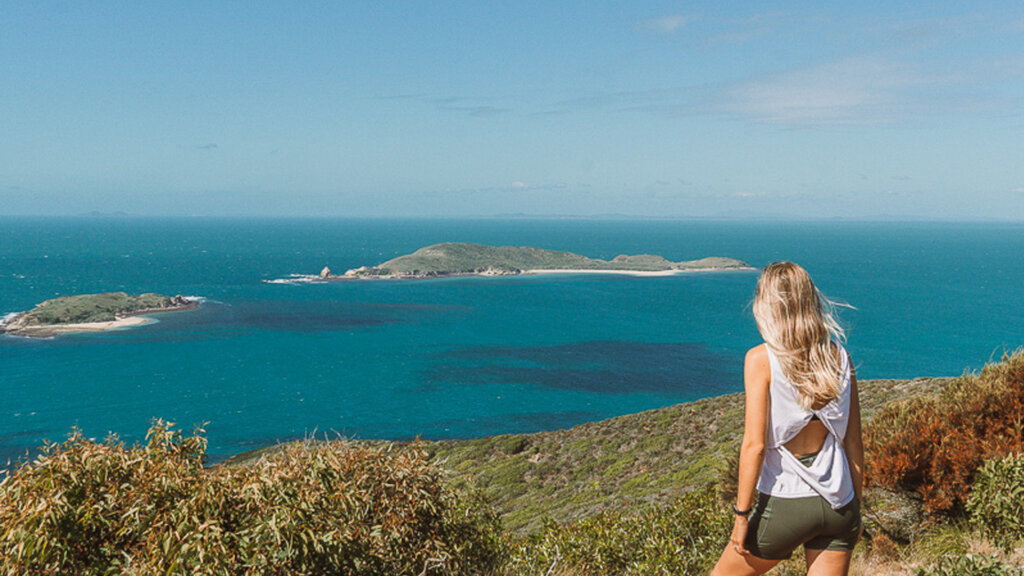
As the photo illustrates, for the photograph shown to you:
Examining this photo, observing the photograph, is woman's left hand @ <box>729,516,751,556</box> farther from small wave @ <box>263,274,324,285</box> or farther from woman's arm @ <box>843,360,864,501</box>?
small wave @ <box>263,274,324,285</box>

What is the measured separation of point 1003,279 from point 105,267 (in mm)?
240659

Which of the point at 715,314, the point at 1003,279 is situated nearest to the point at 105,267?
the point at 715,314

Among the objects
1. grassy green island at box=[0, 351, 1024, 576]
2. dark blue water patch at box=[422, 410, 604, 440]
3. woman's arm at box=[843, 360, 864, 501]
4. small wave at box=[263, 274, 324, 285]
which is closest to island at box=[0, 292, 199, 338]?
small wave at box=[263, 274, 324, 285]

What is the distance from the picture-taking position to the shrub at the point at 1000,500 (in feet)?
24.7

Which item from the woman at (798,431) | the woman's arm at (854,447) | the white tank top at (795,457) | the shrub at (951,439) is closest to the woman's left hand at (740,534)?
the woman at (798,431)

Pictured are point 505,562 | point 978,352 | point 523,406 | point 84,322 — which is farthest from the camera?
point 84,322

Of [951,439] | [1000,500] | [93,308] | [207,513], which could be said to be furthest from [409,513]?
[93,308]

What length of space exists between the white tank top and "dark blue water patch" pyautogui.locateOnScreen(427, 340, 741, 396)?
6789cm

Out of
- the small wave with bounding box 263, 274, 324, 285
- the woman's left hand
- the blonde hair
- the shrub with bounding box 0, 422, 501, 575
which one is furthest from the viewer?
the small wave with bounding box 263, 274, 324, 285

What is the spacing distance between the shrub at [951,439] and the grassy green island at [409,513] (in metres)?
0.03

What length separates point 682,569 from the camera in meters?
8.09

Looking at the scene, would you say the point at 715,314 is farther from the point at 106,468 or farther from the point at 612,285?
the point at 106,468

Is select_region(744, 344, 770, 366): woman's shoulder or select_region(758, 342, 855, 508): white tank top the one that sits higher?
select_region(744, 344, 770, 366): woman's shoulder

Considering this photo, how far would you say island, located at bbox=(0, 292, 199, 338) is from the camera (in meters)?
98.6
